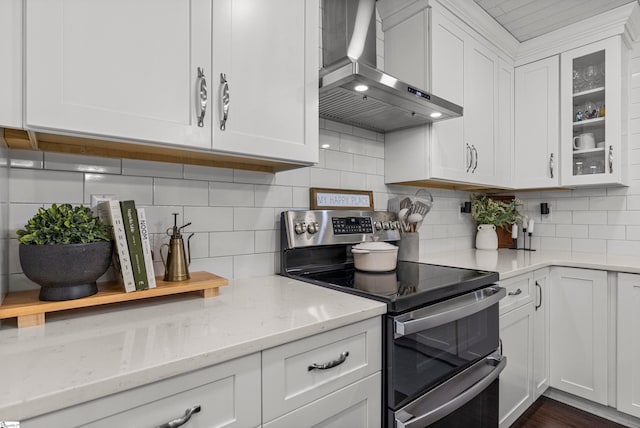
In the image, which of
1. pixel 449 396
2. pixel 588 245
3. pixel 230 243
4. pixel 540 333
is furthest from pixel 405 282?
pixel 588 245

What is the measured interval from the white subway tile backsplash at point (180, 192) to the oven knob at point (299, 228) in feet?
1.31

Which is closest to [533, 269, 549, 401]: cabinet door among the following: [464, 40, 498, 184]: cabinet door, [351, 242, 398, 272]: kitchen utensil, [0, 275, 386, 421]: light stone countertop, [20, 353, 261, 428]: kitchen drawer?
[464, 40, 498, 184]: cabinet door

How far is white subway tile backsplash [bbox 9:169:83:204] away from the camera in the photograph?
105 cm

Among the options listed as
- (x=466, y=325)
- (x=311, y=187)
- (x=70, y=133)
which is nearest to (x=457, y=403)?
(x=466, y=325)

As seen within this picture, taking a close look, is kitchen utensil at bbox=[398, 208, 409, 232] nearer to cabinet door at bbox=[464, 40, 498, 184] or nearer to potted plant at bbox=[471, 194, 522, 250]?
cabinet door at bbox=[464, 40, 498, 184]

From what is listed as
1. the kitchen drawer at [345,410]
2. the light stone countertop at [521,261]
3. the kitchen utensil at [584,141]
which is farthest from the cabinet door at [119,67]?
the kitchen utensil at [584,141]

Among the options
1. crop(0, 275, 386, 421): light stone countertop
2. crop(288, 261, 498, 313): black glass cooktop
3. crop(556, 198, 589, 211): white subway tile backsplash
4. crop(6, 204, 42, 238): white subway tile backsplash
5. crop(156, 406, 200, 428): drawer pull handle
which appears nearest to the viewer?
crop(0, 275, 386, 421): light stone countertop

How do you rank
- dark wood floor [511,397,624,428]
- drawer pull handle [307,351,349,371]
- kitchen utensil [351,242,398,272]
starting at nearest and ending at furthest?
drawer pull handle [307,351,349,371] < kitchen utensil [351,242,398,272] < dark wood floor [511,397,624,428]

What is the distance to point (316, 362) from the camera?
94cm

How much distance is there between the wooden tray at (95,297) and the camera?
85 cm

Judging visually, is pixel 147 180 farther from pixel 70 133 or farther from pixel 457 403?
pixel 457 403

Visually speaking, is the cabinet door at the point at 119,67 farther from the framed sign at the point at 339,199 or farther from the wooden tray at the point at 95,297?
the framed sign at the point at 339,199

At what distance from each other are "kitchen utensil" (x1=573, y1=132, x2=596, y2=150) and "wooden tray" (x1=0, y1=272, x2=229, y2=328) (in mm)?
2625

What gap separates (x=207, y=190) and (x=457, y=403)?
1.26m
